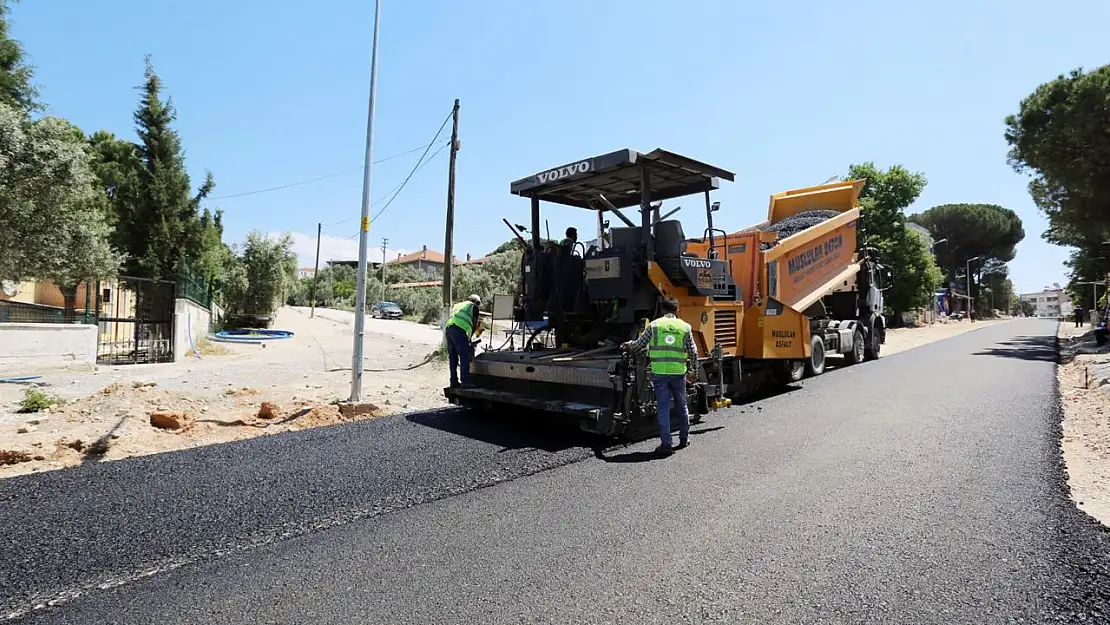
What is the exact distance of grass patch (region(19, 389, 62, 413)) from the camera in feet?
22.1

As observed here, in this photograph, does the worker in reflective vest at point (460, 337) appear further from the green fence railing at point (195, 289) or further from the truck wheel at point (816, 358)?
the green fence railing at point (195, 289)

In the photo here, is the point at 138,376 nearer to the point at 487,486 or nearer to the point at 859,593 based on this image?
the point at 487,486

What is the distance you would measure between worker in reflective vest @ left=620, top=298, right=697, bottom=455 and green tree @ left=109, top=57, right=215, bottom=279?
16.4m

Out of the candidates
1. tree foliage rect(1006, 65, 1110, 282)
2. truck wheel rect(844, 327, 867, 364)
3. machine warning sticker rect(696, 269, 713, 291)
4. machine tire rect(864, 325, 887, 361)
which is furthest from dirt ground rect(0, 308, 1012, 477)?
tree foliage rect(1006, 65, 1110, 282)

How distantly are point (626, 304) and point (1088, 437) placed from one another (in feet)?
14.9

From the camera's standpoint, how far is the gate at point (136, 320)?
39.9ft

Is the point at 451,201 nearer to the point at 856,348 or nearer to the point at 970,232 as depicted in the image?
the point at 856,348

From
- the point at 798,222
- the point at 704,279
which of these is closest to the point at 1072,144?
the point at 798,222

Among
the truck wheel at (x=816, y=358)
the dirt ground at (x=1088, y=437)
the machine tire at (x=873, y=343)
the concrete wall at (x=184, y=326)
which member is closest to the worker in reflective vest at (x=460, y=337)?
the dirt ground at (x=1088, y=437)

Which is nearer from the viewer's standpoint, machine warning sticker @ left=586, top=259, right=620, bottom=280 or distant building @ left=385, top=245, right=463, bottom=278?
machine warning sticker @ left=586, top=259, right=620, bottom=280

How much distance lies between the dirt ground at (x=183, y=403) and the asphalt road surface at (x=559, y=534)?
96 cm

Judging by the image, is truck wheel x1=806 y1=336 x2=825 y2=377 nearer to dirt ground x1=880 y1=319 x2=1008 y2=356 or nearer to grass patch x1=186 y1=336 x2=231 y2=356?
dirt ground x1=880 y1=319 x2=1008 y2=356

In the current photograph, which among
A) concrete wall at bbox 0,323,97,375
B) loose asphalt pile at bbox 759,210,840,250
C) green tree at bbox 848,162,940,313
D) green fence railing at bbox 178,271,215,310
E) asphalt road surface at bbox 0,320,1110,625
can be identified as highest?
green tree at bbox 848,162,940,313

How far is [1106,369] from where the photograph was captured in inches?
407
